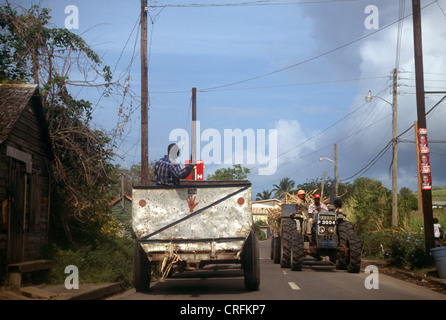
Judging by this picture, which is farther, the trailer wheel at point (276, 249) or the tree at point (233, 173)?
the tree at point (233, 173)

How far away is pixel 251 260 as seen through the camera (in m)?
11.5

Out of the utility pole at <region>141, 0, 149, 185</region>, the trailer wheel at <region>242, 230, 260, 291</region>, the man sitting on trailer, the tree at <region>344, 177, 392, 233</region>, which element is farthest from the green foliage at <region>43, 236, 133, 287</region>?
the tree at <region>344, 177, 392, 233</region>

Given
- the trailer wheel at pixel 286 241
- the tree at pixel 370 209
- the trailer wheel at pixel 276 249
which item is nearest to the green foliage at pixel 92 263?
the trailer wheel at pixel 286 241

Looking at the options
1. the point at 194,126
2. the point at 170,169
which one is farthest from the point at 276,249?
the point at 194,126

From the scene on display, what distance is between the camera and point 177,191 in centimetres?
1155

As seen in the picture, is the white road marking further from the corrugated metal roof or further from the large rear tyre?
the corrugated metal roof

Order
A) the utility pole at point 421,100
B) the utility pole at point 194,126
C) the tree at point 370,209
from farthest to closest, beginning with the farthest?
the utility pole at point 194,126 → the tree at point 370,209 → the utility pole at point 421,100

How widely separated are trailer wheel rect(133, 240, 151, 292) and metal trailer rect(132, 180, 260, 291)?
0.02 metres

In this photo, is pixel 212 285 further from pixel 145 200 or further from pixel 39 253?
pixel 39 253

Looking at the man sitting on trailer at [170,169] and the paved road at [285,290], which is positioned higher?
the man sitting on trailer at [170,169]

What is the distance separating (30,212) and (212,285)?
5439 mm

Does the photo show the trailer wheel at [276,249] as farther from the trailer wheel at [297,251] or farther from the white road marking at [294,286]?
the white road marking at [294,286]

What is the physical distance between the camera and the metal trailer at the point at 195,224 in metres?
11.3

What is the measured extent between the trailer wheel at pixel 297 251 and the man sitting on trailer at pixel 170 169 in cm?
645
